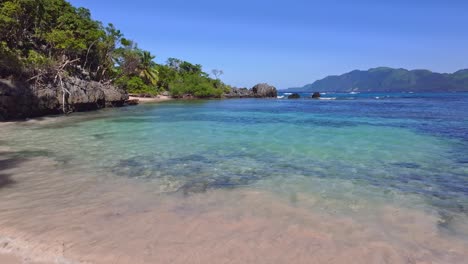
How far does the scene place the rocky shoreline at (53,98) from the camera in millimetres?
20469

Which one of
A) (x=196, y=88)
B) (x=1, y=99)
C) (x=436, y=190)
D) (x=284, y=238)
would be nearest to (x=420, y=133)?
(x=436, y=190)

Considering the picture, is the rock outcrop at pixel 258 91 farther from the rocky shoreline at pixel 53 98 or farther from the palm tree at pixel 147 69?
the rocky shoreline at pixel 53 98

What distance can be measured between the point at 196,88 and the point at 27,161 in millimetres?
57938

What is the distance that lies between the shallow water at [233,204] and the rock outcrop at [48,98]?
1013 centimetres

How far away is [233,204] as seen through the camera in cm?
615

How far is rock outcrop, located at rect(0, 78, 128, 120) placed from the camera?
66.9 feet

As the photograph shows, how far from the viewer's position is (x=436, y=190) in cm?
708

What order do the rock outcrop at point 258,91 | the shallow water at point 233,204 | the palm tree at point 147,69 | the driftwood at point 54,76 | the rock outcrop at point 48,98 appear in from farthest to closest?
the rock outcrop at point 258,91 < the palm tree at point 147,69 < the driftwood at point 54,76 < the rock outcrop at point 48,98 < the shallow water at point 233,204

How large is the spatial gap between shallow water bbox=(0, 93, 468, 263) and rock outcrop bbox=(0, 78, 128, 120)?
33.2ft

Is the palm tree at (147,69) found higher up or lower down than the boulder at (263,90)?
higher up

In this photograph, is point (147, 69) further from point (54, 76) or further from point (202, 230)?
point (202, 230)

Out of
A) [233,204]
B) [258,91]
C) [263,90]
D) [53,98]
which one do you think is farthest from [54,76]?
[263,90]

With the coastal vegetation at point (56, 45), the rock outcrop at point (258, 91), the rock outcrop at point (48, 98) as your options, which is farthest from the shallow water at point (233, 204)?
the rock outcrop at point (258, 91)

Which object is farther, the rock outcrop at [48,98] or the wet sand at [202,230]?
the rock outcrop at [48,98]
